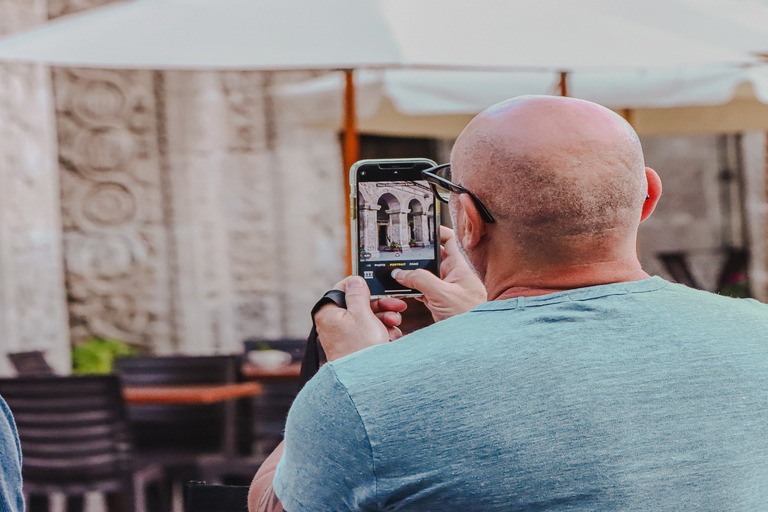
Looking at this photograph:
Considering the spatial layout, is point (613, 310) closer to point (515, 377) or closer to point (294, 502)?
point (515, 377)

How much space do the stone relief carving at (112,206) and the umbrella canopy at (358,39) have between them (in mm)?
3264

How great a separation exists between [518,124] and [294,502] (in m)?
0.56

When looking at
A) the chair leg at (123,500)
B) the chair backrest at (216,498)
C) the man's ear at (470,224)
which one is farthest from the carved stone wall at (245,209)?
the man's ear at (470,224)

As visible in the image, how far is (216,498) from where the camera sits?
6.72ft

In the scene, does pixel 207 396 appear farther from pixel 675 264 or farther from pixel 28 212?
pixel 675 264

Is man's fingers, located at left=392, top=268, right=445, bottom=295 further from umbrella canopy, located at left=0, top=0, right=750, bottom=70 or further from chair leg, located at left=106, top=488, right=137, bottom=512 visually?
chair leg, located at left=106, top=488, right=137, bottom=512

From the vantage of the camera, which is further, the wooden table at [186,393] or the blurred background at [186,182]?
the blurred background at [186,182]

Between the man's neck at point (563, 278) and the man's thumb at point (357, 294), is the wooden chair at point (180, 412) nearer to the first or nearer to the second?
the man's thumb at point (357, 294)

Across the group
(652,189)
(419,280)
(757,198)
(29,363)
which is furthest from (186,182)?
(652,189)

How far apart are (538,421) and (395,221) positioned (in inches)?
22.9

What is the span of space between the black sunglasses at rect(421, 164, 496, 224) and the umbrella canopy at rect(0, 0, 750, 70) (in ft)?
7.67

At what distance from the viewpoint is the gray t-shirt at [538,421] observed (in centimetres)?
114

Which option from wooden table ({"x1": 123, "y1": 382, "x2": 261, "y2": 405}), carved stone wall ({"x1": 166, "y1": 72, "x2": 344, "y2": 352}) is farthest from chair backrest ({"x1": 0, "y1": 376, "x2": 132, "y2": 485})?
carved stone wall ({"x1": 166, "y1": 72, "x2": 344, "y2": 352})

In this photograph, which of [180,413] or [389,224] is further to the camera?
[180,413]
